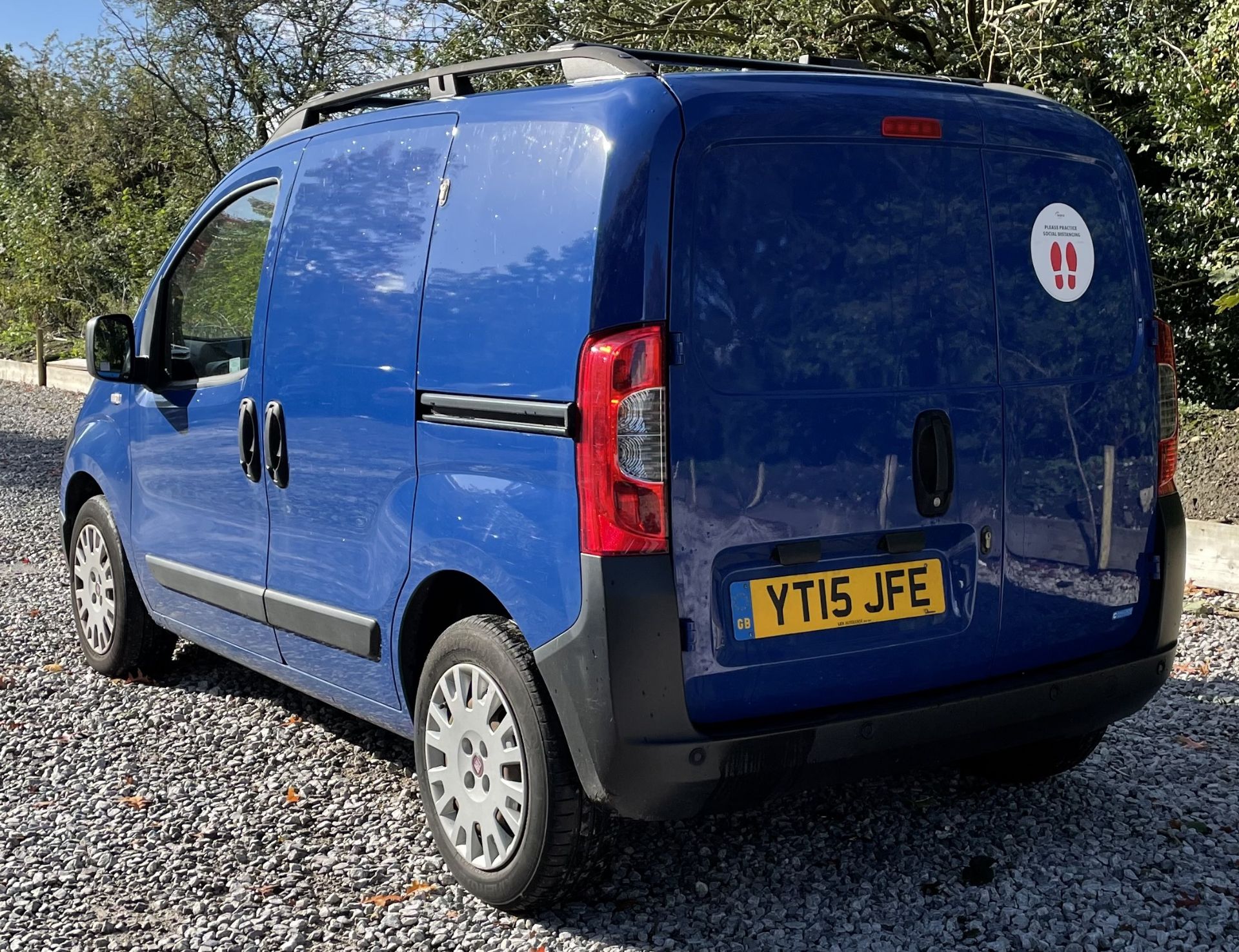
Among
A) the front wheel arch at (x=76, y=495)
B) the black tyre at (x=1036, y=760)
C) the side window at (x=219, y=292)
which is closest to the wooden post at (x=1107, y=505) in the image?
the black tyre at (x=1036, y=760)

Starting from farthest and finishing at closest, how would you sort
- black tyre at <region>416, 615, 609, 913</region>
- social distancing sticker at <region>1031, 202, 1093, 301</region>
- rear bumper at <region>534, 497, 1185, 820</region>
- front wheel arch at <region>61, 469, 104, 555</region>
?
front wheel arch at <region>61, 469, 104, 555</region> < social distancing sticker at <region>1031, 202, 1093, 301</region> < black tyre at <region>416, 615, 609, 913</region> < rear bumper at <region>534, 497, 1185, 820</region>

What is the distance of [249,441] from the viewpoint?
4.50m

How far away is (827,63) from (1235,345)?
21.2 ft

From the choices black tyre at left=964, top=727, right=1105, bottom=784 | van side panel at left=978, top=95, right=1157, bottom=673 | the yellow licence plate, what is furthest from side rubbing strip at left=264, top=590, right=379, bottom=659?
black tyre at left=964, top=727, right=1105, bottom=784

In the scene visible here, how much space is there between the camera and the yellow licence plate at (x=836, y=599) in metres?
3.21

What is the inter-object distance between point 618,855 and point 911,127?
2136 mm

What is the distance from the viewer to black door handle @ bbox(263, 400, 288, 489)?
14.1ft

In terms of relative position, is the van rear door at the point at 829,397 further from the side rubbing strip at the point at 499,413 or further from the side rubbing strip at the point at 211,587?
the side rubbing strip at the point at 211,587

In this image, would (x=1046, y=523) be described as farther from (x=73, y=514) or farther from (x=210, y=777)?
(x=73, y=514)

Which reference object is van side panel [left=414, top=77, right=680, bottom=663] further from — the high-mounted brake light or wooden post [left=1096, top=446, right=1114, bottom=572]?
wooden post [left=1096, top=446, right=1114, bottom=572]

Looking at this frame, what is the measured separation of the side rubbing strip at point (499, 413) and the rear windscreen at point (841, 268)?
35 cm

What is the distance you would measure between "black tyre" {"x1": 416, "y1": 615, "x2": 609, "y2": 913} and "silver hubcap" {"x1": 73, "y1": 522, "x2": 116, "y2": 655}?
8.21ft

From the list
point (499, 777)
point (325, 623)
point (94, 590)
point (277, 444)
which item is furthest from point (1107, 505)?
point (94, 590)

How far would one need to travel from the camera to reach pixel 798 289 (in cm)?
327
